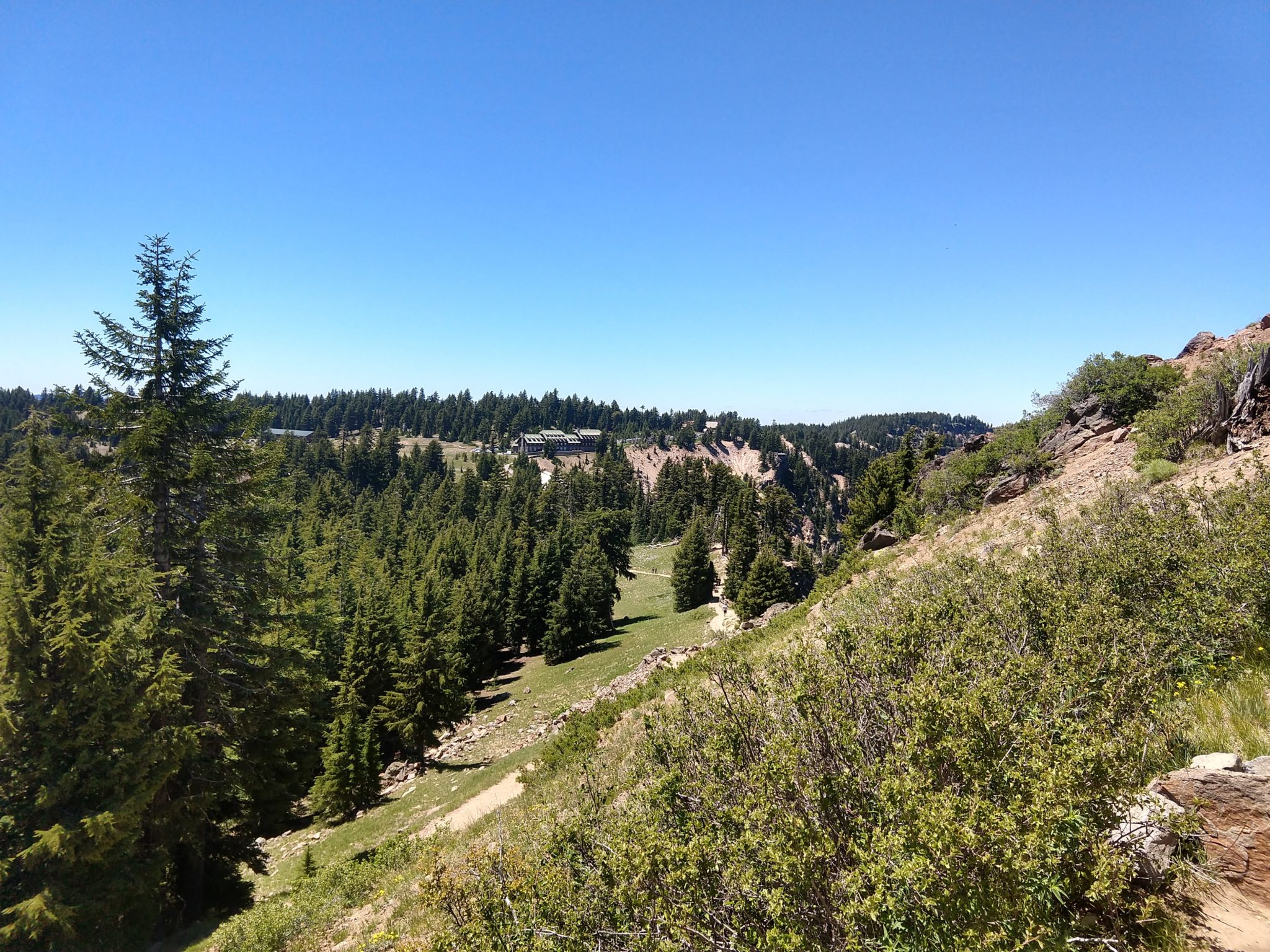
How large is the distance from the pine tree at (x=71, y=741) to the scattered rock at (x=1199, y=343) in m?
47.7

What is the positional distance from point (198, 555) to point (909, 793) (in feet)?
60.0

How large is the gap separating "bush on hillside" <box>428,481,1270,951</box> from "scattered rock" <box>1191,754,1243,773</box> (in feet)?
1.66

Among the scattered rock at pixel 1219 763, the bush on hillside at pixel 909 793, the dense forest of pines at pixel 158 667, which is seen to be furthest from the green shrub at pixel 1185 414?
the dense forest of pines at pixel 158 667

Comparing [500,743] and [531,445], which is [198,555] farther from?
[531,445]

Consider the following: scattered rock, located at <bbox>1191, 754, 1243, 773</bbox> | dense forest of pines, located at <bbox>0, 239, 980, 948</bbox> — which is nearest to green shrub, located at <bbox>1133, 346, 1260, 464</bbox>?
scattered rock, located at <bbox>1191, 754, 1243, 773</bbox>

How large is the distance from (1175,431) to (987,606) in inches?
644

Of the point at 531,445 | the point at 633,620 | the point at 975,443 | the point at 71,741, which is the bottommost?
the point at 633,620

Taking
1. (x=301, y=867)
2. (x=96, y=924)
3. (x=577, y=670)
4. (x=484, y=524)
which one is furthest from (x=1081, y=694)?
(x=484, y=524)

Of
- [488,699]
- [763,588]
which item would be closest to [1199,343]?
[763,588]

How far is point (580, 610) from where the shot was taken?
45.9m

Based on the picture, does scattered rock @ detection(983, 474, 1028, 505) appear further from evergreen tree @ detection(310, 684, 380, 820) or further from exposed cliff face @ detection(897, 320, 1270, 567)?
evergreen tree @ detection(310, 684, 380, 820)

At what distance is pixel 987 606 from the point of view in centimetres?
966

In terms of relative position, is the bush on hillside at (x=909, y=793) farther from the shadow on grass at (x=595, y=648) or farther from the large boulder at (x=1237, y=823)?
the shadow on grass at (x=595, y=648)

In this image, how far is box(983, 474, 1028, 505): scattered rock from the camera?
82.3ft
